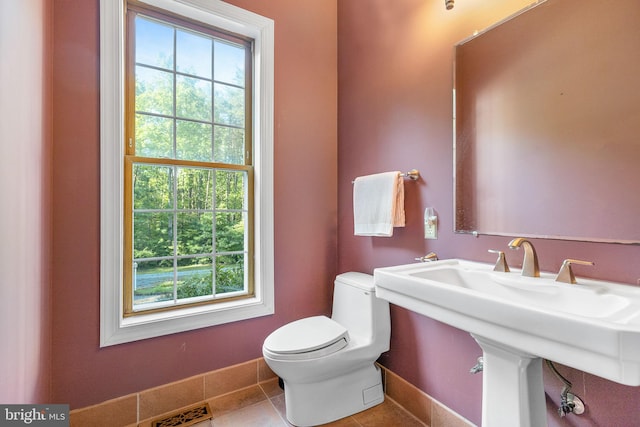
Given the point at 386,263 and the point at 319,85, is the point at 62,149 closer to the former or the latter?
the point at 319,85

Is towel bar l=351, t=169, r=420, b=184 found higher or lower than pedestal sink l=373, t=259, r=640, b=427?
higher

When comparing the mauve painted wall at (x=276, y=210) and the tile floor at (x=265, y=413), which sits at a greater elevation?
the mauve painted wall at (x=276, y=210)

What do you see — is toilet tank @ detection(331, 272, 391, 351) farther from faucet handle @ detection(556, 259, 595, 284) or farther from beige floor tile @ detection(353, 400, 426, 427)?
faucet handle @ detection(556, 259, 595, 284)

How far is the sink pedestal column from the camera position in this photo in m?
0.86

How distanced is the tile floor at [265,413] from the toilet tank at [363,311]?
33cm

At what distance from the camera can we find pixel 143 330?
148cm

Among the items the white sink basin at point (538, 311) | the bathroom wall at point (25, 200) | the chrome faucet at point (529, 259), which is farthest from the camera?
the chrome faucet at point (529, 259)

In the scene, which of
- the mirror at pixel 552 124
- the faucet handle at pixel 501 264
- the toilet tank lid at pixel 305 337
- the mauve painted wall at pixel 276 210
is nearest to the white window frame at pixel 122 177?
the mauve painted wall at pixel 276 210

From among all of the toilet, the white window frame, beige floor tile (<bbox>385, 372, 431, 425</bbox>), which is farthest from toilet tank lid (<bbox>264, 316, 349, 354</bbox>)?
beige floor tile (<bbox>385, 372, 431, 425</bbox>)

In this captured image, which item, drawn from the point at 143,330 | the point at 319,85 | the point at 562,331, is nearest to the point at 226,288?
the point at 143,330

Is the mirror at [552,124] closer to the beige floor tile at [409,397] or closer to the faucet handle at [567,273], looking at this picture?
the faucet handle at [567,273]

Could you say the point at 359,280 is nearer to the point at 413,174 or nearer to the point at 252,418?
the point at 413,174

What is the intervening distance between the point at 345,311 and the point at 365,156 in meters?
0.98

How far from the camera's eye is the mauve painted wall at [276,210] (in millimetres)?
1333
